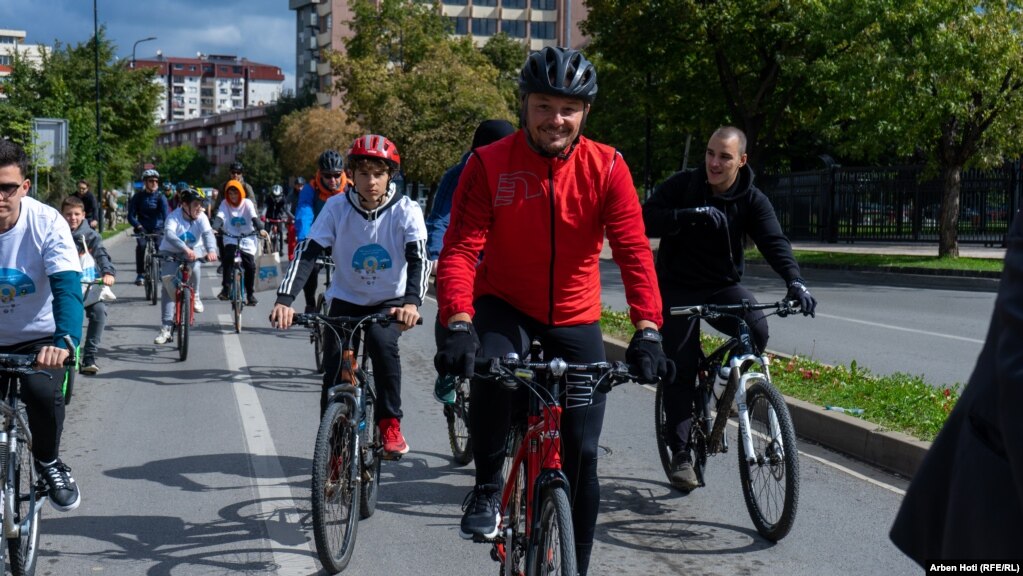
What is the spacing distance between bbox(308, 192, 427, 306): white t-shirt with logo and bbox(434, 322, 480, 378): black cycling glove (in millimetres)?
2410

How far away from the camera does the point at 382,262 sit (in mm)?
5969

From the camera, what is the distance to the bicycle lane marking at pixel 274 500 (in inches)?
A: 198

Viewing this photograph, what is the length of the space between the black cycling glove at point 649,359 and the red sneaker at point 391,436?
2.21 meters

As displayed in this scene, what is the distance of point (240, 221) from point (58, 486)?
400 inches

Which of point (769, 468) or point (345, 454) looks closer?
point (345, 454)

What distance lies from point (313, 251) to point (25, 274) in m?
1.36

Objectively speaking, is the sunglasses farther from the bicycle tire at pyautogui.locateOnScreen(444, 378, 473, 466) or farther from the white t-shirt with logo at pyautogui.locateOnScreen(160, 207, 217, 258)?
the white t-shirt with logo at pyautogui.locateOnScreen(160, 207, 217, 258)

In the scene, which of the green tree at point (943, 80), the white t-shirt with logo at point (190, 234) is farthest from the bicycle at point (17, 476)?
the green tree at point (943, 80)

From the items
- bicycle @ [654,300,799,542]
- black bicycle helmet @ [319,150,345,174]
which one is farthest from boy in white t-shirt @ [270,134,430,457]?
black bicycle helmet @ [319,150,345,174]

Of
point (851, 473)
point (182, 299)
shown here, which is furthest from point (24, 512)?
→ point (182, 299)

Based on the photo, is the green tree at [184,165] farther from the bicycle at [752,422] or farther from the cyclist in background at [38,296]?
the cyclist in background at [38,296]

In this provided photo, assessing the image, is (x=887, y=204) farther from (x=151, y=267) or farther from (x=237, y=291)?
(x=237, y=291)

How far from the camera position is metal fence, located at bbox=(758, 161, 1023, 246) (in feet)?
106

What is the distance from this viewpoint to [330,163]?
9789mm
